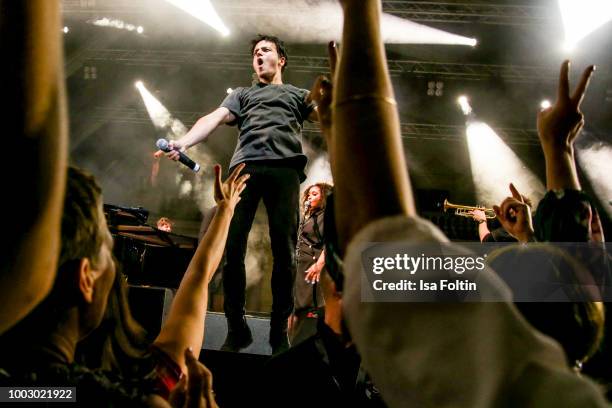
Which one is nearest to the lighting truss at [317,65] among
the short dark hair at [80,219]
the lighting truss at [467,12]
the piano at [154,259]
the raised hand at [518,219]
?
the lighting truss at [467,12]

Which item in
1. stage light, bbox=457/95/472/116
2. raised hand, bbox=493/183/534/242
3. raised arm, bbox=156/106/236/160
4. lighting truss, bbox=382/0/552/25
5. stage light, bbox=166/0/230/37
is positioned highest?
stage light, bbox=166/0/230/37

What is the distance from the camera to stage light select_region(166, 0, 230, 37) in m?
7.50

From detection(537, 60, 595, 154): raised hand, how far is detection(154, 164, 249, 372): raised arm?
0.97 m

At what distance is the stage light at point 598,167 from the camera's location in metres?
8.34

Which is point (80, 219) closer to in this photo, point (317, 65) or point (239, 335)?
point (239, 335)

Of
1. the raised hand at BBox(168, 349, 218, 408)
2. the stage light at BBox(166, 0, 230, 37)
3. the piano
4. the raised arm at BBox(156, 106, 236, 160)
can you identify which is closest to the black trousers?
the raised arm at BBox(156, 106, 236, 160)

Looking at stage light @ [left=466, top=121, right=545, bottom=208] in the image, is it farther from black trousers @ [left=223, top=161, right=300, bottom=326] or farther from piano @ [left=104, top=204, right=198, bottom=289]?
black trousers @ [left=223, top=161, right=300, bottom=326]

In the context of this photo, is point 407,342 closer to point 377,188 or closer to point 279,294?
point 377,188

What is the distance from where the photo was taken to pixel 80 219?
871 mm

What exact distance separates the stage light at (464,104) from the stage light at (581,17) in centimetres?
201

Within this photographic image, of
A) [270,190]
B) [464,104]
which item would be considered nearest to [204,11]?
[464,104]

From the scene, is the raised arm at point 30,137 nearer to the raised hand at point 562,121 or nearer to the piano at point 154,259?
the raised hand at point 562,121

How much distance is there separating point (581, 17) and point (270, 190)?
233 inches

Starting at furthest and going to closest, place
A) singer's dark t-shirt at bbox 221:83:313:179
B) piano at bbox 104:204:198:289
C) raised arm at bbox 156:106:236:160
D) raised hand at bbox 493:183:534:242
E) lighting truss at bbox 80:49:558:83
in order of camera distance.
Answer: lighting truss at bbox 80:49:558:83, piano at bbox 104:204:198:289, singer's dark t-shirt at bbox 221:83:313:179, raised arm at bbox 156:106:236:160, raised hand at bbox 493:183:534:242
